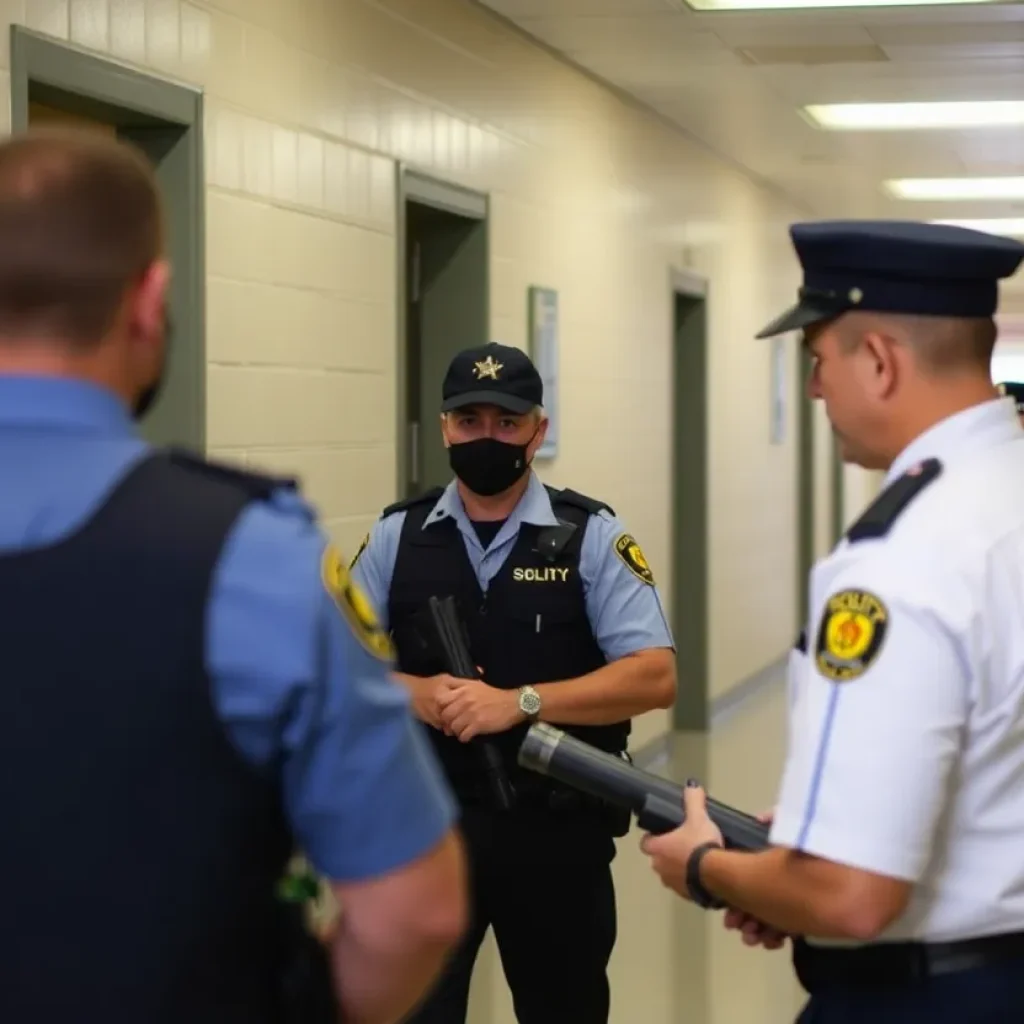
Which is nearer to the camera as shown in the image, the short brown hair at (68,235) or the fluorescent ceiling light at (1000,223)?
the short brown hair at (68,235)

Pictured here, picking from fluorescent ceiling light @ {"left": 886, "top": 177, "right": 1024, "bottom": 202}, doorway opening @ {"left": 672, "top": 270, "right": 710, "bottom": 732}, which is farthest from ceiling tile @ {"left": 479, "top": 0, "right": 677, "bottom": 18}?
fluorescent ceiling light @ {"left": 886, "top": 177, "right": 1024, "bottom": 202}

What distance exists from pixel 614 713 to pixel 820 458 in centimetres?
992

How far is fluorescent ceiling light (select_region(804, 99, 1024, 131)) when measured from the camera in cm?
780

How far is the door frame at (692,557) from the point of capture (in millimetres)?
8555

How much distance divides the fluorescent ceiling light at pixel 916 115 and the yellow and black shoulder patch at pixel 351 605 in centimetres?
670

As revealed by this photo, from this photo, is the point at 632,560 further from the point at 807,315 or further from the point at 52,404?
the point at 52,404

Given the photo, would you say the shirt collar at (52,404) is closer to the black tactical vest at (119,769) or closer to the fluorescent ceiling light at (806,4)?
the black tactical vest at (119,769)

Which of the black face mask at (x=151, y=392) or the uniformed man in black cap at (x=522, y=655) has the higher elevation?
the black face mask at (x=151, y=392)

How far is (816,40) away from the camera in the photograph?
6.35 metres

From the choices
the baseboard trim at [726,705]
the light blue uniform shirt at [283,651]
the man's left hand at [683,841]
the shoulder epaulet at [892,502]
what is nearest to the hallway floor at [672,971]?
the baseboard trim at [726,705]

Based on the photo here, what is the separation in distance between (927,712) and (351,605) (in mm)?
631

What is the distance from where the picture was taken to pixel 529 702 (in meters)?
3.08

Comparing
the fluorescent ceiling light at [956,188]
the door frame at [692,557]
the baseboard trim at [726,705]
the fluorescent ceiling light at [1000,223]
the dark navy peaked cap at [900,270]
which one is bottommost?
the baseboard trim at [726,705]

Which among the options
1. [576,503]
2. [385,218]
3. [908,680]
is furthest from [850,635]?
[385,218]
